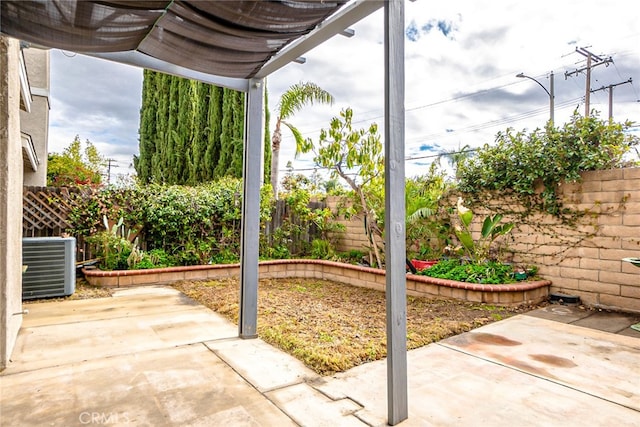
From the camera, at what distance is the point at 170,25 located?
7.43 feet

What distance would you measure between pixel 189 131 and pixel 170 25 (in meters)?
11.6

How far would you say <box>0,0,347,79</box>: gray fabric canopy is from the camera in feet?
6.46

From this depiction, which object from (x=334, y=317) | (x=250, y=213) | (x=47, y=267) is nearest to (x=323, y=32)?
(x=250, y=213)

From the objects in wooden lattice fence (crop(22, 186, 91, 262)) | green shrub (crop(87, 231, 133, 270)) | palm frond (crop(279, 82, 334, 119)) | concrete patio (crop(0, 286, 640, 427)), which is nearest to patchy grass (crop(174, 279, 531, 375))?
concrete patio (crop(0, 286, 640, 427))

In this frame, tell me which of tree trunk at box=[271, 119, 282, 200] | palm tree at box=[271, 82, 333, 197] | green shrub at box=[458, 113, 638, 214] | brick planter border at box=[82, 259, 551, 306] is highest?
palm tree at box=[271, 82, 333, 197]

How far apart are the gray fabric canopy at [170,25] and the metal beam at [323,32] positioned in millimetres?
68

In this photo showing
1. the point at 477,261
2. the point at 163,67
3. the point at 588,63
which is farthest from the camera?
the point at 588,63

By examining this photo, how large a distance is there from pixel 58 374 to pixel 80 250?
14.2 feet

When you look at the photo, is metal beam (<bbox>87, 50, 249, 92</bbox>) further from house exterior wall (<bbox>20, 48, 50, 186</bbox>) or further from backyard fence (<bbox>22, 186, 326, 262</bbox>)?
house exterior wall (<bbox>20, 48, 50, 186</bbox>)

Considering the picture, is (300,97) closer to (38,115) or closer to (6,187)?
(38,115)

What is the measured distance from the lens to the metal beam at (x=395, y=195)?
2.07m

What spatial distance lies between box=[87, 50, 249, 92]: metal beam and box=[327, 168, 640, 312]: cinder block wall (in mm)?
4436

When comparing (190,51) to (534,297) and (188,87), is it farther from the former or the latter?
(188,87)

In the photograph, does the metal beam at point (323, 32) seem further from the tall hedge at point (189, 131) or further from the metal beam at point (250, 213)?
the tall hedge at point (189, 131)
